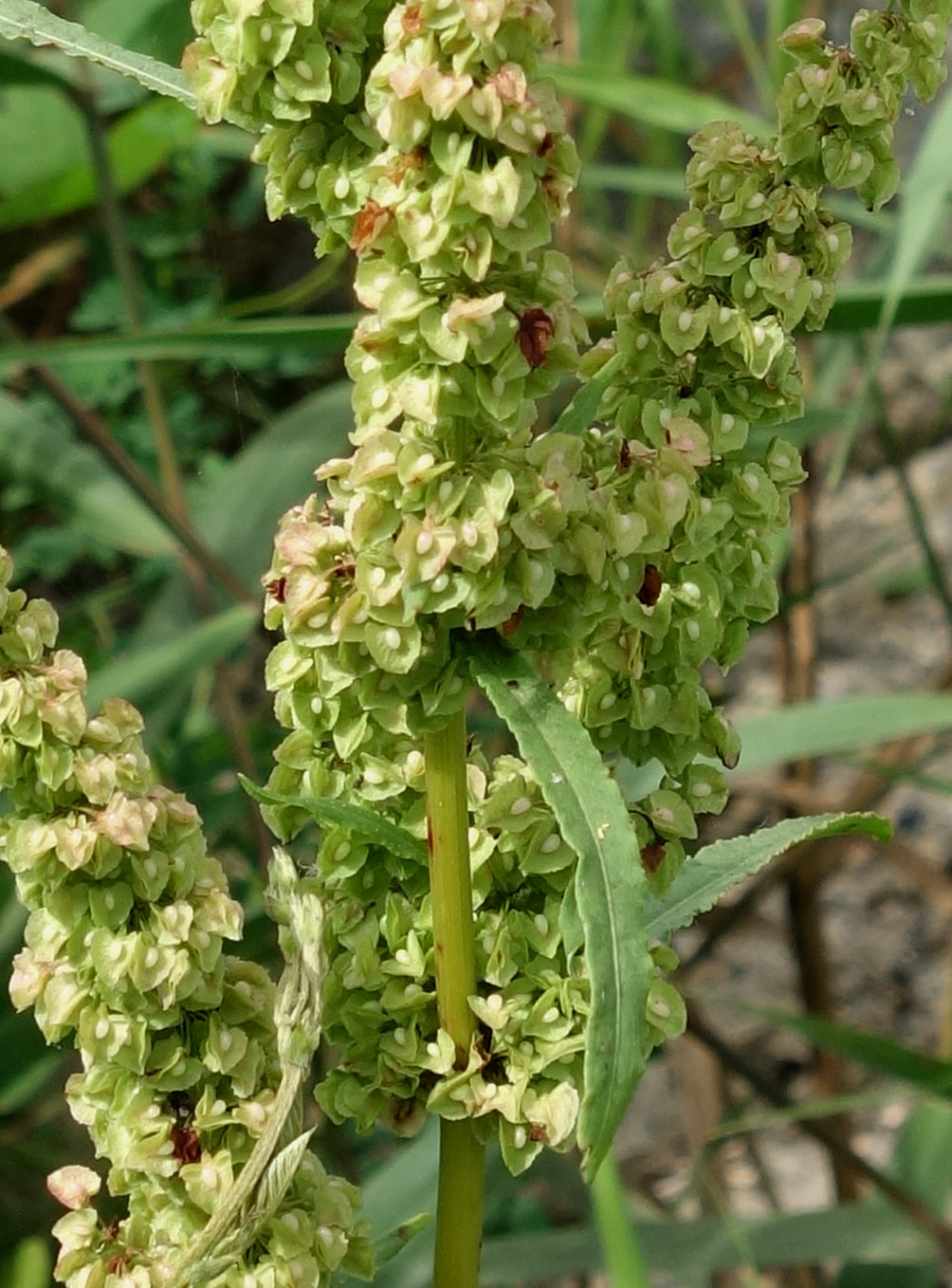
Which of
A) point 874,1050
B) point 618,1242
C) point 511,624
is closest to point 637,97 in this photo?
point 874,1050

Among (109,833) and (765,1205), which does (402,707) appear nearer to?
(109,833)

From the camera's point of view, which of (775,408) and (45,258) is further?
(45,258)

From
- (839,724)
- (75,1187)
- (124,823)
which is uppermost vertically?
(124,823)

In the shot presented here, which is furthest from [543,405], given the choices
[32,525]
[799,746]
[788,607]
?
[32,525]

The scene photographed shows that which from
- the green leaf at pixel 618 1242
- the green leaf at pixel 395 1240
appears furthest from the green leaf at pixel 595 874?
the green leaf at pixel 618 1242

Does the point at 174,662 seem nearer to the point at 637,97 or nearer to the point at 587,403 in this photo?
the point at 637,97

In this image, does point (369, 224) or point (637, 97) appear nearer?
point (369, 224)
